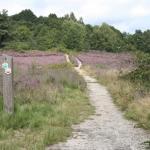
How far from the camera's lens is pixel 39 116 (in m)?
12.1

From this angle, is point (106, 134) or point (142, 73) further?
point (142, 73)

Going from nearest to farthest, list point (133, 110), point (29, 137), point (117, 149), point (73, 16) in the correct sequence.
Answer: point (117, 149) < point (29, 137) < point (133, 110) < point (73, 16)

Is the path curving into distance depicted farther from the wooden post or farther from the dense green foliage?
the dense green foliage

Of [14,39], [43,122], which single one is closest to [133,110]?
[43,122]

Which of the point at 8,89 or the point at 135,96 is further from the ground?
the point at 8,89

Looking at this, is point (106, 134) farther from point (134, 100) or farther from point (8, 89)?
point (134, 100)

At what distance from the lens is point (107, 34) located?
9038 centimetres

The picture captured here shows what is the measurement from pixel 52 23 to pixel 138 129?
84.6 meters

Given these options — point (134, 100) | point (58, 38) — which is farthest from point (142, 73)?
point (58, 38)

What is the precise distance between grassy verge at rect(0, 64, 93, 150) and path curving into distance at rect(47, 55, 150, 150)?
10.9 inches

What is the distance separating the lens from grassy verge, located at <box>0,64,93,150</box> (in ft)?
32.3

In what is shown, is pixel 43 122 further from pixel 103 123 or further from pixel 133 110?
pixel 133 110

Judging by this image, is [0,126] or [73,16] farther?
[73,16]

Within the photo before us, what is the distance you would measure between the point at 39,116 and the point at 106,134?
2.04m
